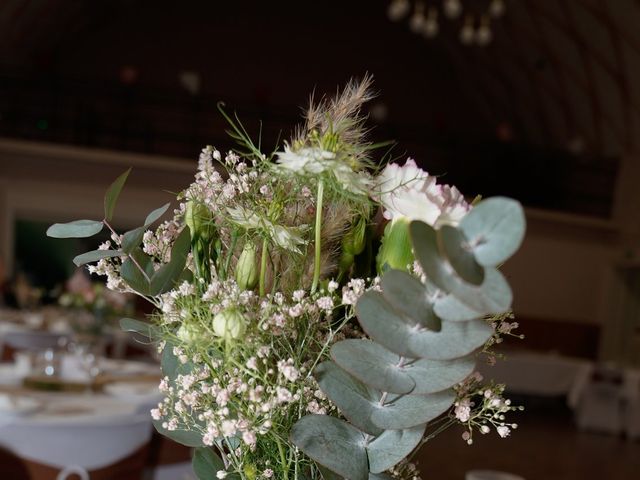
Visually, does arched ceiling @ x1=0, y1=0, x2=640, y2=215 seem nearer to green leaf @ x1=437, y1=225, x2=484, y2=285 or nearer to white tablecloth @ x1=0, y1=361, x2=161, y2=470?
white tablecloth @ x1=0, y1=361, x2=161, y2=470

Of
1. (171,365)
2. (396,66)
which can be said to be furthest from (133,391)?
(396,66)

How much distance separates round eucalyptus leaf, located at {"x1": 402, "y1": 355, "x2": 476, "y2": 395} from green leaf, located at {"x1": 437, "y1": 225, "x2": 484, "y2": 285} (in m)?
0.14

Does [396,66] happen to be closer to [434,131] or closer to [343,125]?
[434,131]

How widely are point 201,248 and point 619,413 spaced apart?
32.5 ft

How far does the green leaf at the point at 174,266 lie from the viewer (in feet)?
3.36

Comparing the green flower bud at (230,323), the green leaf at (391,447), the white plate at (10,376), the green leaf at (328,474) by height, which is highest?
the green flower bud at (230,323)

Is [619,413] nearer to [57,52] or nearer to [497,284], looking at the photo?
[497,284]

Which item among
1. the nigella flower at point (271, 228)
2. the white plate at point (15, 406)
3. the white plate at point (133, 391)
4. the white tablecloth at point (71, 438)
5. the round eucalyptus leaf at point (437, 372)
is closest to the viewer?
the round eucalyptus leaf at point (437, 372)

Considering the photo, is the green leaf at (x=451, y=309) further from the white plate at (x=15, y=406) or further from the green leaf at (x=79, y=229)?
the white plate at (x=15, y=406)

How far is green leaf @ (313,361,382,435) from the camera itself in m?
0.95

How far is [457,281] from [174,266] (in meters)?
0.39

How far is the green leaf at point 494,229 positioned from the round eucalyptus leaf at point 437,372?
0.48 feet

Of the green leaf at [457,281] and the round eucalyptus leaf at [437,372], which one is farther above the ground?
the green leaf at [457,281]

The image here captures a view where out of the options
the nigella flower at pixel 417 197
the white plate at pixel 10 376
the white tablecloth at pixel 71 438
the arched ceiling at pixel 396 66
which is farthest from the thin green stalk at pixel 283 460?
the arched ceiling at pixel 396 66
